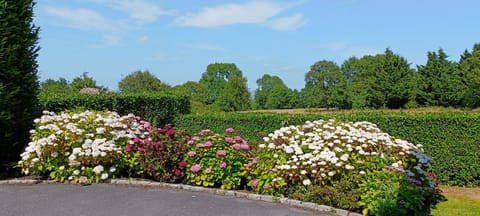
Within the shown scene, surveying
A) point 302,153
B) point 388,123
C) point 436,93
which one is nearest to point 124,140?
point 302,153

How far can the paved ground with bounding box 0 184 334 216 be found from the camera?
13.8ft

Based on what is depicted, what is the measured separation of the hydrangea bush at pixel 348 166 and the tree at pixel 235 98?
78.4 feet

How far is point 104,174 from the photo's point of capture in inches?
221

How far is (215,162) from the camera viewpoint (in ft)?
17.9

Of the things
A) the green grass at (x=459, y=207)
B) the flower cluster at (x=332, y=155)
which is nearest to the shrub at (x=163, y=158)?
the flower cluster at (x=332, y=155)

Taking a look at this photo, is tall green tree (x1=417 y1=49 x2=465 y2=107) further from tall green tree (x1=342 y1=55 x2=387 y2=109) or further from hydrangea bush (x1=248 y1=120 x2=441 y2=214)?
hydrangea bush (x1=248 y1=120 x2=441 y2=214)

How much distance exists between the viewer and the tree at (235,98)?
1160 inches

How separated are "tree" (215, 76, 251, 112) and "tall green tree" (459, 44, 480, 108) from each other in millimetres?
14803

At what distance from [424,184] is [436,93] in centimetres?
2554

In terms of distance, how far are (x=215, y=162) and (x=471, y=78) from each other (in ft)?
85.6

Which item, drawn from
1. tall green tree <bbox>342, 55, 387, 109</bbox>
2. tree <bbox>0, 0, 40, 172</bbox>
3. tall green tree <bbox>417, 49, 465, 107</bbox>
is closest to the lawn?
tree <bbox>0, 0, 40, 172</bbox>

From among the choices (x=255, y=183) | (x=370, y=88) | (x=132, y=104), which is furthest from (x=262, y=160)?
(x=370, y=88)

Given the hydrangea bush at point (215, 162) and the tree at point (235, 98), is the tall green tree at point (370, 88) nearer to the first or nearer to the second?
the tree at point (235, 98)

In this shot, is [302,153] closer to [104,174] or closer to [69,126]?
[104,174]
